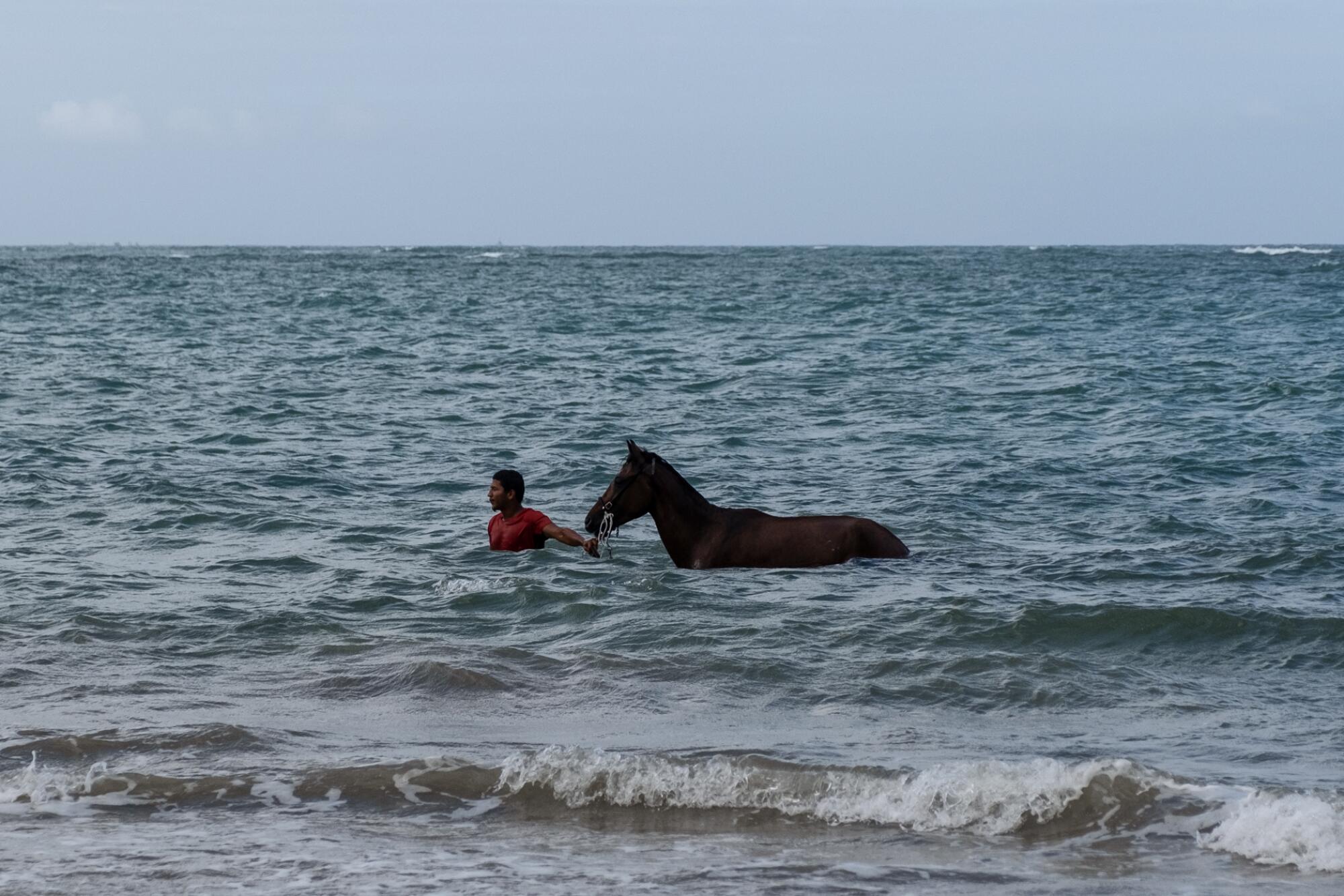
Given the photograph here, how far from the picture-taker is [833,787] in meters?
7.19

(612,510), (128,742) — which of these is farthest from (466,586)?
(128,742)

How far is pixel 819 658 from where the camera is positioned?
9.81 m

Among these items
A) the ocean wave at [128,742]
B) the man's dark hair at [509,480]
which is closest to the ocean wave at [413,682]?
the ocean wave at [128,742]

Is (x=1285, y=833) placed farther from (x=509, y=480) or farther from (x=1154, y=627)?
(x=509, y=480)

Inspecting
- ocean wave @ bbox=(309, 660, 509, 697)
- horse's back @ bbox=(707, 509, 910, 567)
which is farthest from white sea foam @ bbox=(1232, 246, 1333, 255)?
ocean wave @ bbox=(309, 660, 509, 697)

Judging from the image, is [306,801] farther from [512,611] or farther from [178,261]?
[178,261]

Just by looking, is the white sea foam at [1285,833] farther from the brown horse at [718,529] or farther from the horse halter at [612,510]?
the horse halter at [612,510]

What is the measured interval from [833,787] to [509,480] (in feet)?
20.1

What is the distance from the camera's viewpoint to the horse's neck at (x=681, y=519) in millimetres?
12688

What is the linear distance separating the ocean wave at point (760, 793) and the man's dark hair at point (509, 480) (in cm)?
529

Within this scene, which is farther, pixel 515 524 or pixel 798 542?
pixel 515 524

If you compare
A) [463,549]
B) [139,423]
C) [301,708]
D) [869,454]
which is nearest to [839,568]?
[463,549]

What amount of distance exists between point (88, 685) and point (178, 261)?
116721 millimetres

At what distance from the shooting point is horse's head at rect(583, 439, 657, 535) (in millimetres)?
12492
